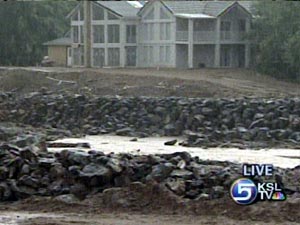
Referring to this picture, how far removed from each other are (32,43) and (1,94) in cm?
2252

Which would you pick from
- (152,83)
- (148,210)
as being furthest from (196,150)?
(152,83)

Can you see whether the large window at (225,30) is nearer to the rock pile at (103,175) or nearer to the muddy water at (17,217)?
the rock pile at (103,175)

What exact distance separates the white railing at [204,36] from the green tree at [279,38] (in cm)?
419

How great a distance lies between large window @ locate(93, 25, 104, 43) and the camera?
216 ft

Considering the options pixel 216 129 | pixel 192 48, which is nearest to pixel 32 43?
pixel 192 48

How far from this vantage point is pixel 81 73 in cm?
5484

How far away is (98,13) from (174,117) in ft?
85.9

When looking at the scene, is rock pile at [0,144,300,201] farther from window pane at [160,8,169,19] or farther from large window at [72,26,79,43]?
large window at [72,26,79,43]

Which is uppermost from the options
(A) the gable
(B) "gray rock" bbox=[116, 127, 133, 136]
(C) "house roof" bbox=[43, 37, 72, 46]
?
(A) the gable

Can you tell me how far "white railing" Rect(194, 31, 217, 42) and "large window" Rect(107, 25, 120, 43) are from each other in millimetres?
5759

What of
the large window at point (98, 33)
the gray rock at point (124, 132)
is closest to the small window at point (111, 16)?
the large window at point (98, 33)

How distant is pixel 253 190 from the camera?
16062 mm

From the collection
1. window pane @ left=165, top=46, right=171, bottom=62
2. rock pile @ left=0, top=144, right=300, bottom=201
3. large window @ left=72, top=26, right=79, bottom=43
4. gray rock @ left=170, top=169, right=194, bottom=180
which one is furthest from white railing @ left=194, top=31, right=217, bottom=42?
gray rock @ left=170, top=169, right=194, bottom=180

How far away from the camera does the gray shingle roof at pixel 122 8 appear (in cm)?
A: 6581
